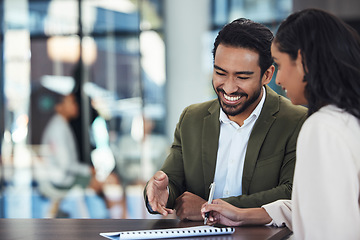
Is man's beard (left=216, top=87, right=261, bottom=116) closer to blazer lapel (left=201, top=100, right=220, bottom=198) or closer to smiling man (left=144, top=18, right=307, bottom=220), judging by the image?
smiling man (left=144, top=18, right=307, bottom=220)

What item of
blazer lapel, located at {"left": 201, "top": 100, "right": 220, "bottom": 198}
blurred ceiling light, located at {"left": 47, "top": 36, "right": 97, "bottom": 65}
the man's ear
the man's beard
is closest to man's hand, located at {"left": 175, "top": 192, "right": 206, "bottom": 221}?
blazer lapel, located at {"left": 201, "top": 100, "right": 220, "bottom": 198}

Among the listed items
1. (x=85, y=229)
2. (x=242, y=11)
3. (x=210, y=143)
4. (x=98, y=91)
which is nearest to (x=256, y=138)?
(x=210, y=143)

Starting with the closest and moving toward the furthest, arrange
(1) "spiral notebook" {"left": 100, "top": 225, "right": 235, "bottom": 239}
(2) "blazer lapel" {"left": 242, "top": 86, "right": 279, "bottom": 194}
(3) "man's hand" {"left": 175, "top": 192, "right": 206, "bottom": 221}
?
(1) "spiral notebook" {"left": 100, "top": 225, "right": 235, "bottom": 239} < (3) "man's hand" {"left": 175, "top": 192, "right": 206, "bottom": 221} < (2) "blazer lapel" {"left": 242, "top": 86, "right": 279, "bottom": 194}

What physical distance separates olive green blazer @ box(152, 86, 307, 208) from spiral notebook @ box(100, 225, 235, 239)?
0.29m

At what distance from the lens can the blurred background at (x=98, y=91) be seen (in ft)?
22.1

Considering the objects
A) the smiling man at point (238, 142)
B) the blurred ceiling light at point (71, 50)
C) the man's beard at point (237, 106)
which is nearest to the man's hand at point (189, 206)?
the smiling man at point (238, 142)

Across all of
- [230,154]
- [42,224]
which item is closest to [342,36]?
[230,154]

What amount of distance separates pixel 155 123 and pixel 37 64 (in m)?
1.70

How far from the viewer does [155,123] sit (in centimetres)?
678

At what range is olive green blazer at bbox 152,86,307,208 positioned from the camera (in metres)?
2.11

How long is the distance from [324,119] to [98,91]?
18.3ft

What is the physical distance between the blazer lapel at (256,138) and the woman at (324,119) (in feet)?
1.70

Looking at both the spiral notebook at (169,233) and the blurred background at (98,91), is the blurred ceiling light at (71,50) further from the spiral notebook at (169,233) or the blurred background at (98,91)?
the spiral notebook at (169,233)

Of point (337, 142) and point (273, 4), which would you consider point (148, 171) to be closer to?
point (273, 4)
